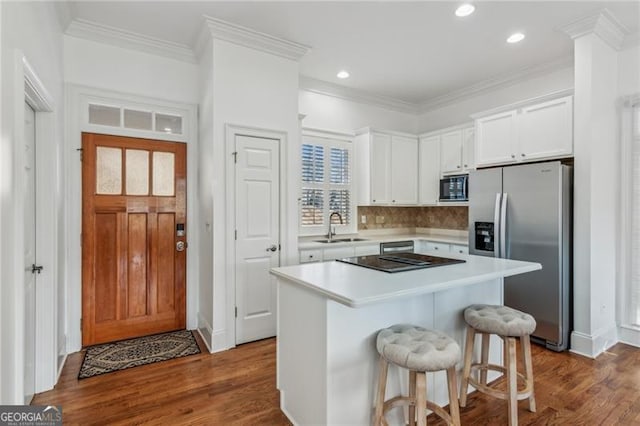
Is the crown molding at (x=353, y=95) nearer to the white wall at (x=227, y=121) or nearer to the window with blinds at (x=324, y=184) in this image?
the window with blinds at (x=324, y=184)

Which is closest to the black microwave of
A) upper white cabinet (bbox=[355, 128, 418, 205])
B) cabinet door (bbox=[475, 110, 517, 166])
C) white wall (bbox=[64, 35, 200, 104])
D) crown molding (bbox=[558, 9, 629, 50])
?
cabinet door (bbox=[475, 110, 517, 166])

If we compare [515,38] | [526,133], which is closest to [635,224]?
[526,133]

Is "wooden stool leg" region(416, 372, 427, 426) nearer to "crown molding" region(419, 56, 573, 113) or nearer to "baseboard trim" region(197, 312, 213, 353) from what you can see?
"baseboard trim" region(197, 312, 213, 353)

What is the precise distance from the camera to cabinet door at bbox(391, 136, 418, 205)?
5.01m

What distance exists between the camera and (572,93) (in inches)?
129

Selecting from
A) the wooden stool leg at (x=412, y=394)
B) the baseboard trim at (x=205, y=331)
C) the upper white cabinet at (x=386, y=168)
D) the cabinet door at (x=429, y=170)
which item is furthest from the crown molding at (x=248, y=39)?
the wooden stool leg at (x=412, y=394)

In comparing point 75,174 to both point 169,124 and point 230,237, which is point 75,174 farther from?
point 230,237

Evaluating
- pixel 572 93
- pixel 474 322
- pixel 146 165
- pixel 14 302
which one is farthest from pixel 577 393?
pixel 146 165

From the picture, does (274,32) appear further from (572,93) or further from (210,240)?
(572,93)

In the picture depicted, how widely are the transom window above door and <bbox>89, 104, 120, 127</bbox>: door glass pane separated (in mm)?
251

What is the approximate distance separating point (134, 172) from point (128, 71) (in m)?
1.01

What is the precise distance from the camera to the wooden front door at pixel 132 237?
3.30 meters

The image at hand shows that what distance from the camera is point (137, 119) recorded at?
3.51 meters

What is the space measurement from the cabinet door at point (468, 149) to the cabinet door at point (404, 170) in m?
0.79
